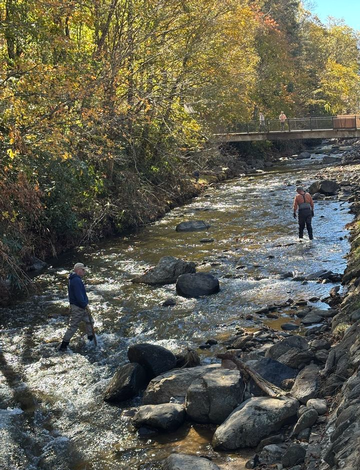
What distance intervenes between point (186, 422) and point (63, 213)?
1351 cm

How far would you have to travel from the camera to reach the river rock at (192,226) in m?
25.2

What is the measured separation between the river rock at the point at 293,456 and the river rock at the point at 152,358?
4019 millimetres

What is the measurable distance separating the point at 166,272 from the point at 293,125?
33.9 m

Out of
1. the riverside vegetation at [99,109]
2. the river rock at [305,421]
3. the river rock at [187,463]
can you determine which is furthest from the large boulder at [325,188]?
the river rock at [187,463]

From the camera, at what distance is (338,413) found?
749 centimetres

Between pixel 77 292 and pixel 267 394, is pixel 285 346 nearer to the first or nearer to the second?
pixel 267 394

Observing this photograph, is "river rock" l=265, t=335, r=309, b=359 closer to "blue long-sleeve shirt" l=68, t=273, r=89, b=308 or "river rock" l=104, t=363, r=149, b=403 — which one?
"river rock" l=104, t=363, r=149, b=403

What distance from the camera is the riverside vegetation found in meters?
15.3

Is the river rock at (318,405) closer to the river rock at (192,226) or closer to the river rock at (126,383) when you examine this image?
the river rock at (126,383)

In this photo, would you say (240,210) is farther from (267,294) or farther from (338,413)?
Answer: (338,413)

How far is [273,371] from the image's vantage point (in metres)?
10.2

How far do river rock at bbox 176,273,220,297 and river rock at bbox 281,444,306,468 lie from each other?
8.76 meters

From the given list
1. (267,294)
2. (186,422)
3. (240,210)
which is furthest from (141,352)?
(240,210)

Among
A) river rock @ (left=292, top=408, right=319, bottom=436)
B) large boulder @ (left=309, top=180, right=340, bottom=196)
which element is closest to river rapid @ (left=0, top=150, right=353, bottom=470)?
river rock @ (left=292, top=408, right=319, bottom=436)
